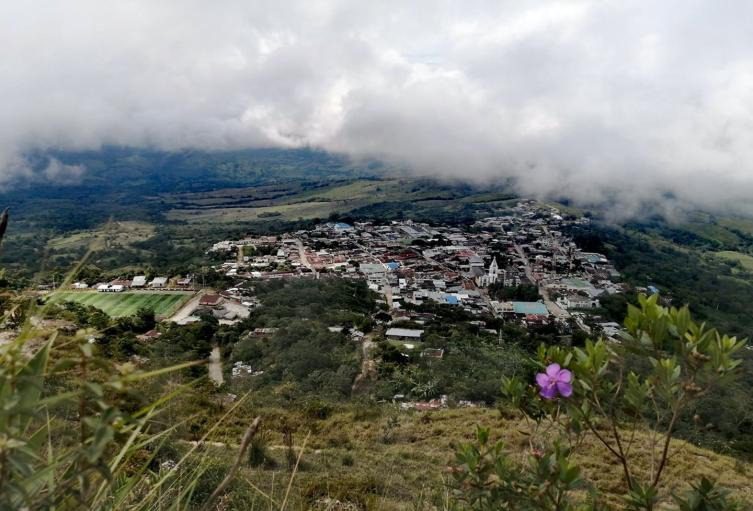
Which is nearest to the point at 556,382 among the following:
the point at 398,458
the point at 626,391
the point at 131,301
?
the point at 626,391

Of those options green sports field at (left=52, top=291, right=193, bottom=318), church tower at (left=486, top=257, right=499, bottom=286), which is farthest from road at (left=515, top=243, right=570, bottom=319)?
green sports field at (left=52, top=291, right=193, bottom=318)

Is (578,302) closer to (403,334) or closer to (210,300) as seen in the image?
(403,334)

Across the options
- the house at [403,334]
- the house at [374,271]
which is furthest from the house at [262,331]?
the house at [374,271]

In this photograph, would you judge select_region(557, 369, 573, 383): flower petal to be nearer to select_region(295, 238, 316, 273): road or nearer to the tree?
the tree

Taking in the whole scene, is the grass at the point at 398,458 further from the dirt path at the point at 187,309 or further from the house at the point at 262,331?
the dirt path at the point at 187,309

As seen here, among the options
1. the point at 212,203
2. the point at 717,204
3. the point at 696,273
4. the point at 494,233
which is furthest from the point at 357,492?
the point at 717,204

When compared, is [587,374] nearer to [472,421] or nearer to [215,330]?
[472,421]

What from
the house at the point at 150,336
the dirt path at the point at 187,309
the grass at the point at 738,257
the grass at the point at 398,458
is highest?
the grass at the point at 398,458
